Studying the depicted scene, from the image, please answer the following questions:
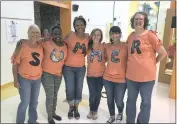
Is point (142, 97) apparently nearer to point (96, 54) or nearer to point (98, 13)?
point (96, 54)

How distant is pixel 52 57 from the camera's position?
1663 millimetres

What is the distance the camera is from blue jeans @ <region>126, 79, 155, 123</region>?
1589mm

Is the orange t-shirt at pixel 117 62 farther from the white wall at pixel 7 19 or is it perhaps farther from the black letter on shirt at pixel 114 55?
the white wall at pixel 7 19

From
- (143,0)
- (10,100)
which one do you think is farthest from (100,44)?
(143,0)

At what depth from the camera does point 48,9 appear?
423cm

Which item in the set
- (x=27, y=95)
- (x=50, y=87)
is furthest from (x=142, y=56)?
(x=27, y=95)

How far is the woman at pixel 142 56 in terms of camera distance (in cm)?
151

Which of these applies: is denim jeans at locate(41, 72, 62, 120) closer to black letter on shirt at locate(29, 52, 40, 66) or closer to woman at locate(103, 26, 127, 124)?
black letter on shirt at locate(29, 52, 40, 66)

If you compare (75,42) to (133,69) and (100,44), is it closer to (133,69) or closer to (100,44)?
(100,44)

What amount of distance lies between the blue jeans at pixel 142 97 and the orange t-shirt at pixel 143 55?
62 millimetres

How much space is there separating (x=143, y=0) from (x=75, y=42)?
4.45 m

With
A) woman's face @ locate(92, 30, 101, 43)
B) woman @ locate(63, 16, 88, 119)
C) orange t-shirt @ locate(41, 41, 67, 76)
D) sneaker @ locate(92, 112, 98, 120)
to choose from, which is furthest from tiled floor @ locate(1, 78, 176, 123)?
woman's face @ locate(92, 30, 101, 43)

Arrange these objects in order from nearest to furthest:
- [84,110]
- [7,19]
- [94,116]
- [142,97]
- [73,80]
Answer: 1. [142,97]
2. [73,80]
3. [94,116]
4. [84,110]
5. [7,19]

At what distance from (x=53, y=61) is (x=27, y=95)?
0.39m
